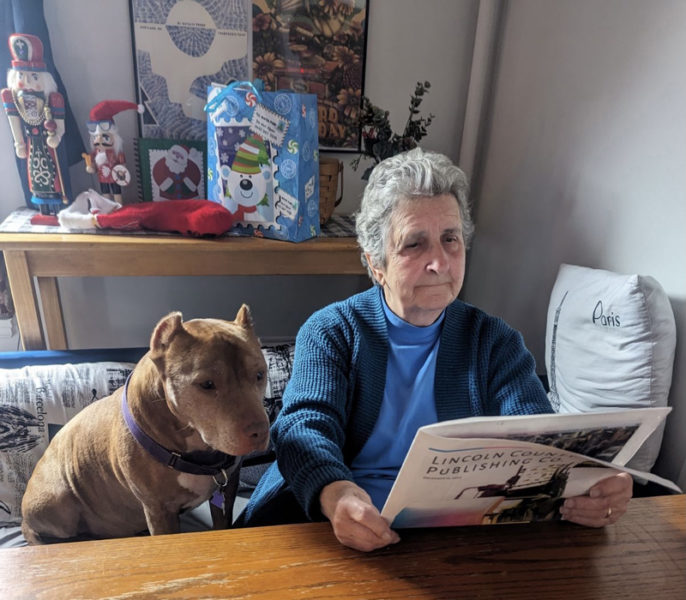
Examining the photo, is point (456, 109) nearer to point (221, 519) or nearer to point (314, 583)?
point (221, 519)

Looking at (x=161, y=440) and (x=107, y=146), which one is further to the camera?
(x=107, y=146)

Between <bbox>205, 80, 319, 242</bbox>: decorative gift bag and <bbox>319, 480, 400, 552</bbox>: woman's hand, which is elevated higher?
<bbox>205, 80, 319, 242</bbox>: decorative gift bag

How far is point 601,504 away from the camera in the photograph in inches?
28.6

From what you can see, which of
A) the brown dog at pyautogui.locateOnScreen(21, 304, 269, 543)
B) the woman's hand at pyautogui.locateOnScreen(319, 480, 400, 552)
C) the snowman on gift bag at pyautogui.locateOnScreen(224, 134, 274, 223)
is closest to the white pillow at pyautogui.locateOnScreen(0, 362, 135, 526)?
the brown dog at pyautogui.locateOnScreen(21, 304, 269, 543)

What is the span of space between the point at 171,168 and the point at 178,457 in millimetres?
1331

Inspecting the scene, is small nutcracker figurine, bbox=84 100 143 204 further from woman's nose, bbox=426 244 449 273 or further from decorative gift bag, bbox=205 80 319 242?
woman's nose, bbox=426 244 449 273

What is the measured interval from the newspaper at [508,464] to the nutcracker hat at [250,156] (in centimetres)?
118

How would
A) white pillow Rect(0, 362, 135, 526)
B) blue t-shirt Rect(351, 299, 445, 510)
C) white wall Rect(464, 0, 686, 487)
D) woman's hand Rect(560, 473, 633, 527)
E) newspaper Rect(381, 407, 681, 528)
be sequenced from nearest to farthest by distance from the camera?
newspaper Rect(381, 407, 681, 528) → woman's hand Rect(560, 473, 633, 527) → blue t-shirt Rect(351, 299, 445, 510) → white wall Rect(464, 0, 686, 487) → white pillow Rect(0, 362, 135, 526)

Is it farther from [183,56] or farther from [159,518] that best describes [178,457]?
[183,56]

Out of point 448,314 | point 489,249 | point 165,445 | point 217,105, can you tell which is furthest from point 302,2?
point 165,445

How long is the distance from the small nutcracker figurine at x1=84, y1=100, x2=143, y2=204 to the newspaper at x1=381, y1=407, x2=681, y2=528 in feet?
5.02

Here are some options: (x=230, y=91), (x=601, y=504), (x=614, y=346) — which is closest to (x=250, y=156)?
(x=230, y=91)

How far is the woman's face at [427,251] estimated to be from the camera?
3.26 ft

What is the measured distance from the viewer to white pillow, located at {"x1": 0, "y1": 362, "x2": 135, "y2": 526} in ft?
4.51
